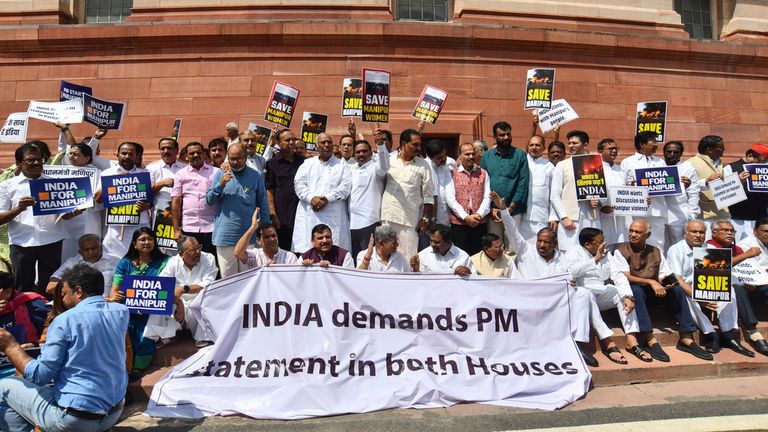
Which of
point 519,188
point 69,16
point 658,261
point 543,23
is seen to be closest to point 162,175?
point 519,188

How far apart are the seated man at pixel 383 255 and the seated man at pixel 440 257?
0.19 metres

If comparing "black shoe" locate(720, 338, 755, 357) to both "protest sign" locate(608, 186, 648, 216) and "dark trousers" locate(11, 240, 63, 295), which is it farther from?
"dark trousers" locate(11, 240, 63, 295)

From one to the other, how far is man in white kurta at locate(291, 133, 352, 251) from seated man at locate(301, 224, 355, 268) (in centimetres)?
79

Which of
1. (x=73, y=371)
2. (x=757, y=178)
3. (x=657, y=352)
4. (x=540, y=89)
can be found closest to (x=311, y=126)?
(x=540, y=89)

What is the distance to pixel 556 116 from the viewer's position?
908cm

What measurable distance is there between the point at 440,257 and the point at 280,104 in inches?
162

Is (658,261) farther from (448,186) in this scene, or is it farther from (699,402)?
(448,186)

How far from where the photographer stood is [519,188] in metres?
7.79

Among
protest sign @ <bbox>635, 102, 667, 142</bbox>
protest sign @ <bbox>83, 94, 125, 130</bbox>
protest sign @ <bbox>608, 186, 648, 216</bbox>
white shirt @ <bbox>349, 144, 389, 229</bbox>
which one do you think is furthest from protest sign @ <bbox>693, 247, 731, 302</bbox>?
protest sign @ <bbox>83, 94, 125, 130</bbox>

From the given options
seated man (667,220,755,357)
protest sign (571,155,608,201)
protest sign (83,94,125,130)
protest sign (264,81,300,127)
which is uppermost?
protest sign (264,81,300,127)

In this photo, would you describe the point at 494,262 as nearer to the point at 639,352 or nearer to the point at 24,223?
the point at 639,352

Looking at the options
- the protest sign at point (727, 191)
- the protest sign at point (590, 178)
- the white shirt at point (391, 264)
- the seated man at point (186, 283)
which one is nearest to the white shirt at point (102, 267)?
the seated man at point (186, 283)

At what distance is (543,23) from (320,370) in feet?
32.0

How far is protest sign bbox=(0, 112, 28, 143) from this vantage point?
26.8 ft
